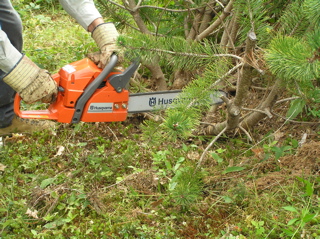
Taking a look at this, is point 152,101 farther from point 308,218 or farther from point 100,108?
point 308,218

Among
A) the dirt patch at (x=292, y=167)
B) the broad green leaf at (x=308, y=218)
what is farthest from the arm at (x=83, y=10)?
the broad green leaf at (x=308, y=218)

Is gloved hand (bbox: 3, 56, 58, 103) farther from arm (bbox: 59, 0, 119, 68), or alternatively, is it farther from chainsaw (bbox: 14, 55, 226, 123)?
arm (bbox: 59, 0, 119, 68)

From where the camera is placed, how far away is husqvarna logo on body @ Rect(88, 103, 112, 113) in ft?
9.15

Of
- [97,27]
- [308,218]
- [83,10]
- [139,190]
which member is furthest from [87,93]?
[308,218]

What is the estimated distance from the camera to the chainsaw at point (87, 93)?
106 inches

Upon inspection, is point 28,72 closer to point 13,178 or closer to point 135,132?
point 13,178

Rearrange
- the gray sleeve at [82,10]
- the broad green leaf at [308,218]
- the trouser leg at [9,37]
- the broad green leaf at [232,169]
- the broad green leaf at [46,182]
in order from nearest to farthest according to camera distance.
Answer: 1. the broad green leaf at [308,218]
2. the broad green leaf at [232,169]
3. the broad green leaf at [46,182]
4. the gray sleeve at [82,10]
5. the trouser leg at [9,37]

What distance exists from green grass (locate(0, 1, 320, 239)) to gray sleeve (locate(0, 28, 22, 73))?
0.83 m

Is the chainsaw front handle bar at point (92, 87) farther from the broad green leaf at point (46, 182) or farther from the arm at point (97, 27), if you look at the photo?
the broad green leaf at point (46, 182)

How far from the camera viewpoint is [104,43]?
9.21 ft

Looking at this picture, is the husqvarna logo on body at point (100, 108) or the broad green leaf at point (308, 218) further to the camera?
the husqvarna logo on body at point (100, 108)

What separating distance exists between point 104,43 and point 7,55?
2.21 feet

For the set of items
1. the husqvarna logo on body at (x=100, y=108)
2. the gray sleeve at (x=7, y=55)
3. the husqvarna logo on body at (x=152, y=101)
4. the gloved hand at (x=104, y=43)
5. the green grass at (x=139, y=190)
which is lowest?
the green grass at (x=139, y=190)

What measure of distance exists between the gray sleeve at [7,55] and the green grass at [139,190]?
2.72 ft
